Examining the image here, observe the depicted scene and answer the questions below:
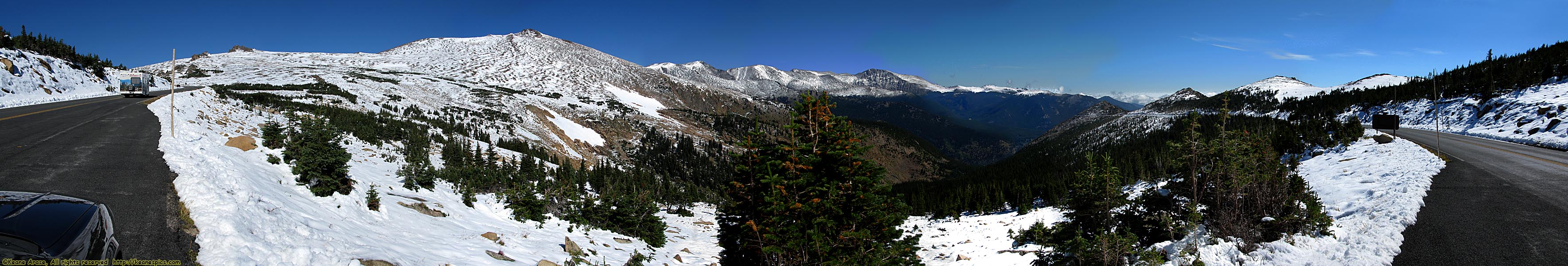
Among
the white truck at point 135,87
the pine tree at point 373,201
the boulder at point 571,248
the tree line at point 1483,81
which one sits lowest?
the boulder at point 571,248

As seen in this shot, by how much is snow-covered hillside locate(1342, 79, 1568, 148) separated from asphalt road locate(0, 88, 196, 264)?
137 ft

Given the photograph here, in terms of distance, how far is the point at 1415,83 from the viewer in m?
71.0

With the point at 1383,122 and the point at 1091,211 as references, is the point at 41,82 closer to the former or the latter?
the point at 1091,211

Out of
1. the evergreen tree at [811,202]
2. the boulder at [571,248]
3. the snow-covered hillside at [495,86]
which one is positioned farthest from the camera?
the snow-covered hillside at [495,86]

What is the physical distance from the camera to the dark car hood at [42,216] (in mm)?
3764

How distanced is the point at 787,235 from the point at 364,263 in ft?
28.7

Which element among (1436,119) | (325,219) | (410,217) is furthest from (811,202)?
(1436,119)

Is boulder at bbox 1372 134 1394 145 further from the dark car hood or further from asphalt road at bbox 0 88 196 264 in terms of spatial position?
asphalt road at bbox 0 88 196 264

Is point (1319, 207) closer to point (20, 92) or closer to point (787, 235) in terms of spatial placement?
point (787, 235)

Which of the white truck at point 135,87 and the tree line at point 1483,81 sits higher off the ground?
the tree line at point 1483,81

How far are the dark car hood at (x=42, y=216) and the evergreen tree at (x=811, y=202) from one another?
34.0ft

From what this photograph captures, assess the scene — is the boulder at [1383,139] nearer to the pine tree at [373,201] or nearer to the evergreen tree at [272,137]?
the pine tree at [373,201]

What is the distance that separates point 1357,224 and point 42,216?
19.7 metres

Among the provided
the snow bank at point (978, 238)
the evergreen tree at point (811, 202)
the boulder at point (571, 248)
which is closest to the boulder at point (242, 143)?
the boulder at point (571, 248)
